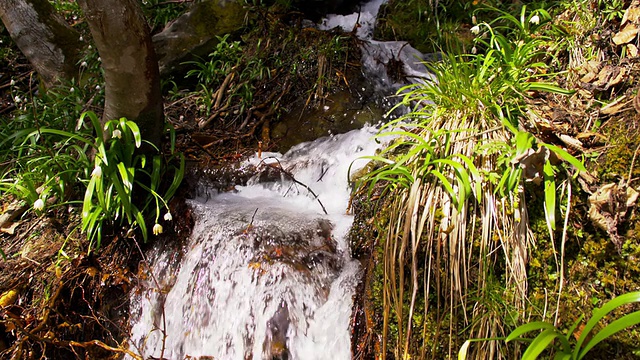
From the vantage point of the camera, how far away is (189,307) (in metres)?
2.63

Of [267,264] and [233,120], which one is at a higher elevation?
[233,120]

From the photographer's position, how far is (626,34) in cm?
211

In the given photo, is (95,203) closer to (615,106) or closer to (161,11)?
(615,106)

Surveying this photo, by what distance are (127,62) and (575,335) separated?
284cm

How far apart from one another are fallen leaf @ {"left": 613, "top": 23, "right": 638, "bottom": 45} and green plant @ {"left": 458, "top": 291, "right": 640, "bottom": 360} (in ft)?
4.44

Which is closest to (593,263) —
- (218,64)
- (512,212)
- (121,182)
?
(512,212)

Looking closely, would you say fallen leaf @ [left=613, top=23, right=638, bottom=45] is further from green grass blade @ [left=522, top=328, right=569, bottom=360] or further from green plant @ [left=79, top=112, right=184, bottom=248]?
green plant @ [left=79, top=112, right=184, bottom=248]

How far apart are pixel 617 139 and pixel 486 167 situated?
549 millimetres

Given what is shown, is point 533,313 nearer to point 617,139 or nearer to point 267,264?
point 617,139

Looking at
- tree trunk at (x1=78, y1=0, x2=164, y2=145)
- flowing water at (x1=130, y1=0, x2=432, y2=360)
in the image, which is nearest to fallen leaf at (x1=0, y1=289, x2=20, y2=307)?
flowing water at (x1=130, y1=0, x2=432, y2=360)

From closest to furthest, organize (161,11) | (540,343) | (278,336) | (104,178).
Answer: (540,343) → (278,336) → (104,178) → (161,11)

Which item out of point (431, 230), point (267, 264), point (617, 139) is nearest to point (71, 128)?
point (267, 264)

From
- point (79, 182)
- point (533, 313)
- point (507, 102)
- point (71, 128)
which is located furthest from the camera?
point (71, 128)

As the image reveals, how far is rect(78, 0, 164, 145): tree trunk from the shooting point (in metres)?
2.51
